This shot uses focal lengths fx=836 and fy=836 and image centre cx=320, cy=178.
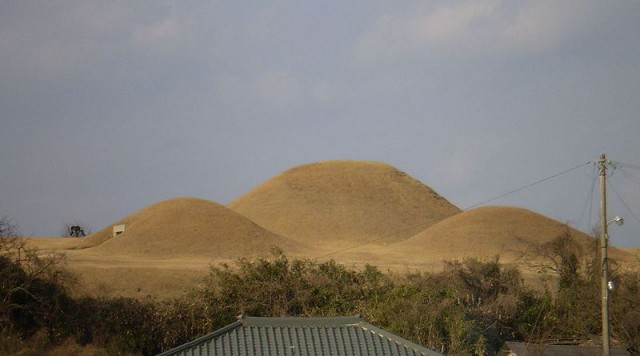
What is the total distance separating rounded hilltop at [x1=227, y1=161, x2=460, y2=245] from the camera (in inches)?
3969

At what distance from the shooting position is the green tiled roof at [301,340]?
1425cm

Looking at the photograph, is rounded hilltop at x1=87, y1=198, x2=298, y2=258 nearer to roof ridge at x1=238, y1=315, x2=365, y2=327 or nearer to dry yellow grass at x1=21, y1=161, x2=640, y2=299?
dry yellow grass at x1=21, y1=161, x2=640, y2=299

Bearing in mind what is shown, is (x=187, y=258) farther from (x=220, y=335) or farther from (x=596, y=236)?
(x=220, y=335)

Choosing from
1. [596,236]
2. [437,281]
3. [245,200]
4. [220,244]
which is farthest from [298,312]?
[245,200]

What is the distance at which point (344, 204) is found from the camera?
360 ft

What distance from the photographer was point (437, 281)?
32562mm

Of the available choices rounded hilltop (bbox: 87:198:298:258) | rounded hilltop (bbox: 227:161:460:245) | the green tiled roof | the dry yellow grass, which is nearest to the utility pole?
the green tiled roof

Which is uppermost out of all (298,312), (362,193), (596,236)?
(362,193)

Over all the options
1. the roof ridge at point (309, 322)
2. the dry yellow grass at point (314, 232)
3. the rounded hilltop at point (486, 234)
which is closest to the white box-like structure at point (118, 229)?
the dry yellow grass at point (314, 232)

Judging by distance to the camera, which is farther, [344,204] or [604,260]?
[344,204]

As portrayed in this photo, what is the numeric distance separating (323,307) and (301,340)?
1530cm

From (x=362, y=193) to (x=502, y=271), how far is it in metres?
79.9

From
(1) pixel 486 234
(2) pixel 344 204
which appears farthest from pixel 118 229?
(1) pixel 486 234

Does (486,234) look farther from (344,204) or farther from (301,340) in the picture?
(301,340)
